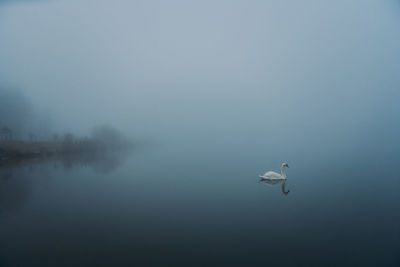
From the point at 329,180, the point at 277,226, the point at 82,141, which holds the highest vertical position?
the point at 82,141

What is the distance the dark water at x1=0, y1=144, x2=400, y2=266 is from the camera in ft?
16.7

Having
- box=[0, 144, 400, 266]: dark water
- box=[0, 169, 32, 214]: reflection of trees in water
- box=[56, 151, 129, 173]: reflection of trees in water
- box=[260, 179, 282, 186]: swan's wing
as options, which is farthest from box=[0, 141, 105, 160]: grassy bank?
box=[260, 179, 282, 186]: swan's wing

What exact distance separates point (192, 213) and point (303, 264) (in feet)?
12.9

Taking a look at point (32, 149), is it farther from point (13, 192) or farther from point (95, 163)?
point (13, 192)

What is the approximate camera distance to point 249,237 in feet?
19.8

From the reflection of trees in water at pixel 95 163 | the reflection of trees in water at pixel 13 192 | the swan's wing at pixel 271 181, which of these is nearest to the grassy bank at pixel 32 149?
the reflection of trees in water at pixel 95 163

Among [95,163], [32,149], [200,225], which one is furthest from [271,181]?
[32,149]

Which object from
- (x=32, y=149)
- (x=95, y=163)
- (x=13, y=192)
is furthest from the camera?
(x=32, y=149)

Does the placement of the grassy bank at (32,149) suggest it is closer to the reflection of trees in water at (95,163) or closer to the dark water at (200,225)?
the reflection of trees in water at (95,163)

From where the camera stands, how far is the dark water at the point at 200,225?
510 centimetres

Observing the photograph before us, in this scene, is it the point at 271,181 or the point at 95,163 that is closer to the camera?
the point at 271,181

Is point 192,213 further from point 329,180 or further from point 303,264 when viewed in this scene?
point 329,180

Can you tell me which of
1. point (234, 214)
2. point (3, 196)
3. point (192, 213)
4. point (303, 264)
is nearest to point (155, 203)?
point (192, 213)

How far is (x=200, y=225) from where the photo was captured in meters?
6.79
